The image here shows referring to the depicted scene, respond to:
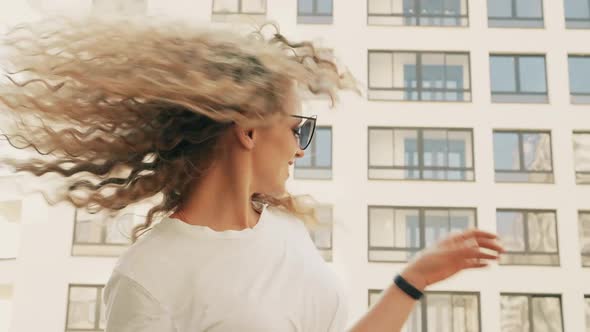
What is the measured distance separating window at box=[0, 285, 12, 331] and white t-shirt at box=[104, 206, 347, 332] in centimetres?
314

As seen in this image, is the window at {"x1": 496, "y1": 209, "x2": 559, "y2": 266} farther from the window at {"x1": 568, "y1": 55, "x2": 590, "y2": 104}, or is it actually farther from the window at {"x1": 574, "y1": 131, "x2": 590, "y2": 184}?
the window at {"x1": 568, "y1": 55, "x2": 590, "y2": 104}

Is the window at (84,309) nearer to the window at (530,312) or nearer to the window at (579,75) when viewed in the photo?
the window at (530,312)

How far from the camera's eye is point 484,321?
352 cm

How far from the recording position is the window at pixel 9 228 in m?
3.50

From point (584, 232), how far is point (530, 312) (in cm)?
48

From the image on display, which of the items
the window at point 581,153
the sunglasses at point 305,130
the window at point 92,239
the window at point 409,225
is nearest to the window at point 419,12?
the window at point 581,153

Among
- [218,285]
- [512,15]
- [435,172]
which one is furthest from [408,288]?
[512,15]

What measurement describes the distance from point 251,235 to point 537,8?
3535mm

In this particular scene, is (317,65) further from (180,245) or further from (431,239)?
(431,239)

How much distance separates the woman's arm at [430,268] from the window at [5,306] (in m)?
3.18

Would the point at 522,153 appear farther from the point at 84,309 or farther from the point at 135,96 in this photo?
the point at 135,96

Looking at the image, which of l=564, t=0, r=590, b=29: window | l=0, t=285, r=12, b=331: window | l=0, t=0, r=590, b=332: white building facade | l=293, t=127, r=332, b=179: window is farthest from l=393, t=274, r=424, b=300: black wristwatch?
l=564, t=0, r=590, b=29: window

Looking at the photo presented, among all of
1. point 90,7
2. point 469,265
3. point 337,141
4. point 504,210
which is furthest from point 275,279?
point 504,210

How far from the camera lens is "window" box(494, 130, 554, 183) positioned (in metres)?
3.69
